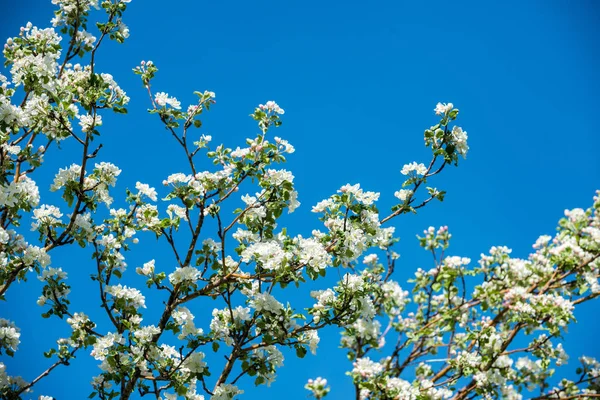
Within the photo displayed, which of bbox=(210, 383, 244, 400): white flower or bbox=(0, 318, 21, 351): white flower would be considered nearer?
bbox=(210, 383, 244, 400): white flower

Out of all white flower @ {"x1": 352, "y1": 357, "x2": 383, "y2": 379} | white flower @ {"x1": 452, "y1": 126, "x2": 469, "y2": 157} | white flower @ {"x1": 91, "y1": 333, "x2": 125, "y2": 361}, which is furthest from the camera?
white flower @ {"x1": 352, "y1": 357, "x2": 383, "y2": 379}

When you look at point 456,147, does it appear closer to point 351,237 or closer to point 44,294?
point 351,237

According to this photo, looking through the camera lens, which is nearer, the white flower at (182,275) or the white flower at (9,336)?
the white flower at (182,275)

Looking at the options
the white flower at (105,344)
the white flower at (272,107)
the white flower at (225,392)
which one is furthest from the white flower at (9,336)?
the white flower at (272,107)

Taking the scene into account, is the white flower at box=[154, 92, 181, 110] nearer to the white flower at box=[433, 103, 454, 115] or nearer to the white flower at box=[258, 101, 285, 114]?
the white flower at box=[258, 101, 285, 114]

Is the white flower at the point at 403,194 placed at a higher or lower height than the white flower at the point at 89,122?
lower

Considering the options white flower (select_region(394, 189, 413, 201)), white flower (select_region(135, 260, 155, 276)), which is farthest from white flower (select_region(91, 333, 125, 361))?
white flower (select_region(394, 189, 413, 201))

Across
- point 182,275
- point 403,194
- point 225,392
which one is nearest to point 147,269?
point 182,275

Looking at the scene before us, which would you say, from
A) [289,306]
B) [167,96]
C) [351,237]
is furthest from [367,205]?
[167,96]

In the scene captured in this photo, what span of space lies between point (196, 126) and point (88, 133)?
102 cm

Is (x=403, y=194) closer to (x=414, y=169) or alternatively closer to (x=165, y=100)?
(x=414, y=169)

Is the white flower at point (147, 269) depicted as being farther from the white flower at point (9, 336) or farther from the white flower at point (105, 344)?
the white flower at point (9, 336)

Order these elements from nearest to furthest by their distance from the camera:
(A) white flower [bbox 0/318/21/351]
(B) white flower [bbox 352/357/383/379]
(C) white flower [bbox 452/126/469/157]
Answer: (C) white flower [bbox 452/126/469/157] → (A) white flower [bbox 0/318/21/351] → (B) white flower [bbox 352/357/383/379]

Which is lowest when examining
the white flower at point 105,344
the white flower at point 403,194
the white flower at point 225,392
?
the white flower at point 225,392
